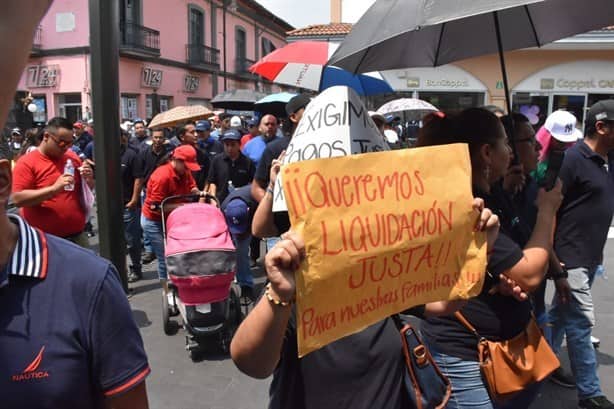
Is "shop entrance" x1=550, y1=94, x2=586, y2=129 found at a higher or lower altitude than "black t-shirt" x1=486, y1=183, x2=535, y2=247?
higher

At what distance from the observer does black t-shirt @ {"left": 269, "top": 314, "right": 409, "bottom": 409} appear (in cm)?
154

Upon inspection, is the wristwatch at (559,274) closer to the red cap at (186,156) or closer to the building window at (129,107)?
the red cap at (186,156)

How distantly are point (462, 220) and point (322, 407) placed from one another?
694mm

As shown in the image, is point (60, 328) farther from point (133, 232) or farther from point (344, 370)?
point (133, 232)

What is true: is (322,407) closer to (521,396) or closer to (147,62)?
(521,396)

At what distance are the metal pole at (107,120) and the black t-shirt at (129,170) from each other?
3.24 m

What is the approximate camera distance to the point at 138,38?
22500 mm

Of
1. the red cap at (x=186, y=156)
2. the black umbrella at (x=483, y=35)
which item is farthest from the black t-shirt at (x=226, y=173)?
the black umbrella at (x=483, y=35)

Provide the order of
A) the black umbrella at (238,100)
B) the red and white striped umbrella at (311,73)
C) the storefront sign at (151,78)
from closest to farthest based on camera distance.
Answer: the red and white striped umbrella at (311,73)
the black umbrella at (238,100)
the storefront sign at (151,78)

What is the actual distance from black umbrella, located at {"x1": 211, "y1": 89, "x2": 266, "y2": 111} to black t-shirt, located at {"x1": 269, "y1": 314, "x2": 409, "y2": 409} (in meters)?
12.2

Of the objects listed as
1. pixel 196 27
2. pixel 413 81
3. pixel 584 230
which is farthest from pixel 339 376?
pixel 196 27

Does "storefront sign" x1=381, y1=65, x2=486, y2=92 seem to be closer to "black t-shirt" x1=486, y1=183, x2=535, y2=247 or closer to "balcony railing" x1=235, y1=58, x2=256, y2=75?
"black t-shirt" x1=486, y1=183, x2=535, y2=247

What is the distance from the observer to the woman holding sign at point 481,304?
2.04 meters

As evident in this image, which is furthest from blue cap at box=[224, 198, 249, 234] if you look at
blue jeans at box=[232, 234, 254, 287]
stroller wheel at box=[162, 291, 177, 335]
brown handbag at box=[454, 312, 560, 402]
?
brown handbag at box=[454, 312, 560, 402]
